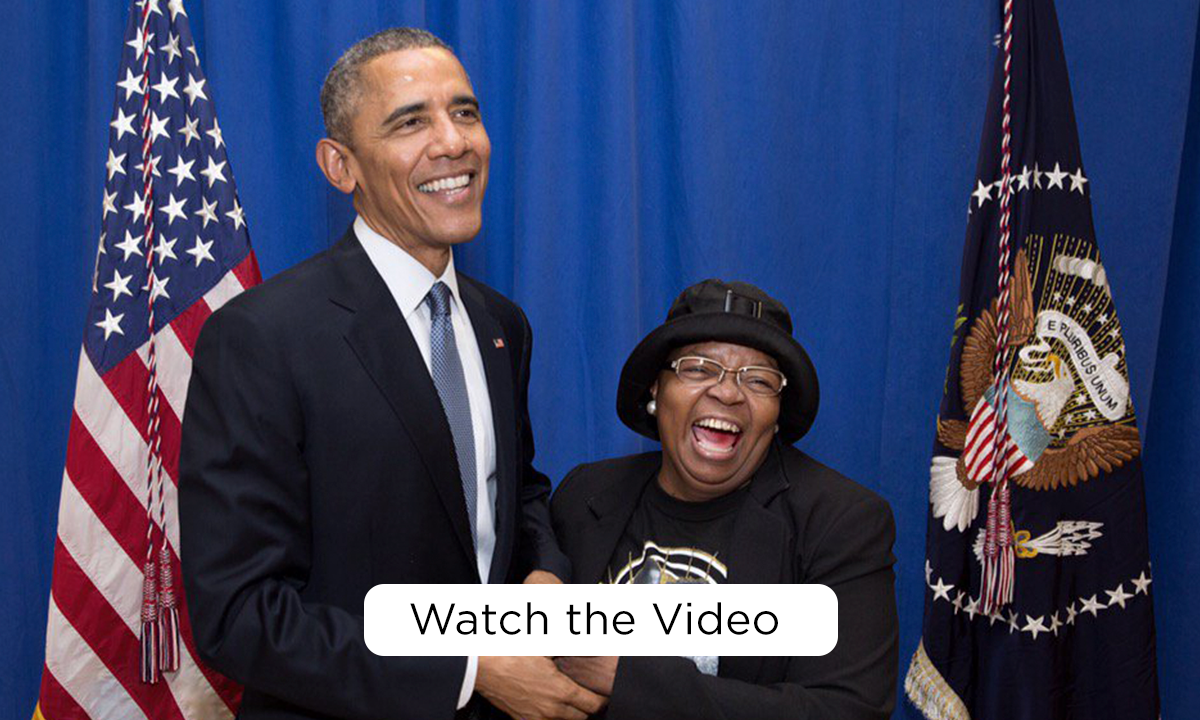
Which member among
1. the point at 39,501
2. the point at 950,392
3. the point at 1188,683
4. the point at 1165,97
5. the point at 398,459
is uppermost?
the point at 1165,97

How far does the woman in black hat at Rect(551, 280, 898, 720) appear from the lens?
5.64ft

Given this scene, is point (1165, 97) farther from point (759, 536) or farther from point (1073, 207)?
point (759, 536)

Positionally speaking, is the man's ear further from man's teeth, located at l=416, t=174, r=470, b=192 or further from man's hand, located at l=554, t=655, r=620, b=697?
man's hand, located at l=554, t=655, r=620, b=697

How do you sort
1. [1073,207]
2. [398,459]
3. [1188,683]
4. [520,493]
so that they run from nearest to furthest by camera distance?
[398,459]
[520,493]
[1073,207]
[1188,683]

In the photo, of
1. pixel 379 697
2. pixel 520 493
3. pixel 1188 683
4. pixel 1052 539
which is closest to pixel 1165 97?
pixel 1052 539

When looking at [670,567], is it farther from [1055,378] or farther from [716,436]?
[1055,378]

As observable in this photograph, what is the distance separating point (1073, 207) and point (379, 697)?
205 cm

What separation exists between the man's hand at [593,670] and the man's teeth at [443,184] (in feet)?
2.89

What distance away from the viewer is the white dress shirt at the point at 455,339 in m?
1.85

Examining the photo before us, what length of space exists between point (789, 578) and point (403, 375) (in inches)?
31.2

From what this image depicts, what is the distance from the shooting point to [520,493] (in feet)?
6.69

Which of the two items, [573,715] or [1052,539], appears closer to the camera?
[573,715]

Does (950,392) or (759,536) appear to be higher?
(950,392)

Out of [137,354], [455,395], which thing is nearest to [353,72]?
[455,395]
